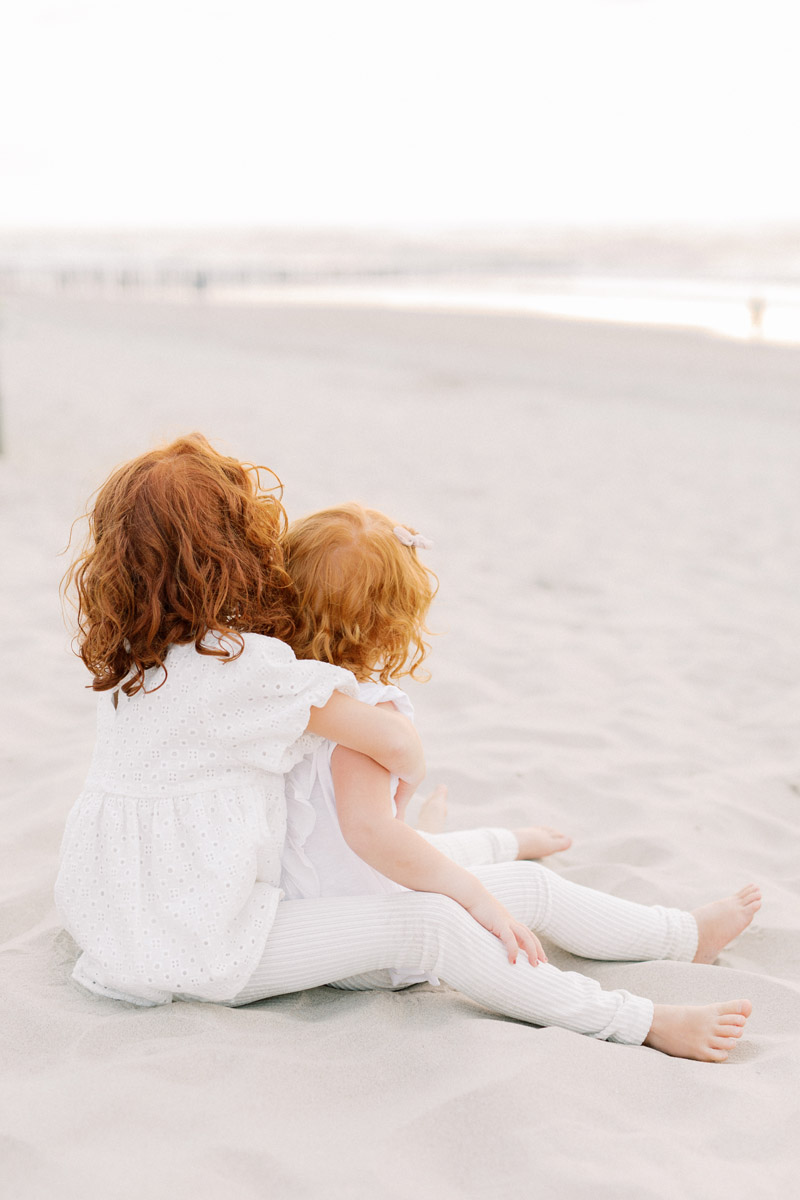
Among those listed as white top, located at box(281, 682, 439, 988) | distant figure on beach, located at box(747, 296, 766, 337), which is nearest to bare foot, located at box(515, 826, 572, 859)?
white top, located at box(281, 682, 439, 988)

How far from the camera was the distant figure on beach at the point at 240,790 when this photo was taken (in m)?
1.76

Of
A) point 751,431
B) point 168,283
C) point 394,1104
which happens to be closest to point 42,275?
point 168,283

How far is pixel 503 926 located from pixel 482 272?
87.2 ft

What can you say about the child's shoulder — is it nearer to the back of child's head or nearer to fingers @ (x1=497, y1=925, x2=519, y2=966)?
the back of child's head

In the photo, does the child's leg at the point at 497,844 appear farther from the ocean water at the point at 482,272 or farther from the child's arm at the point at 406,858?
the ocean water at the point at 482,272

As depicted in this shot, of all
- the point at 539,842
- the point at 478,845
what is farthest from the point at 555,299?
the point at 478,845

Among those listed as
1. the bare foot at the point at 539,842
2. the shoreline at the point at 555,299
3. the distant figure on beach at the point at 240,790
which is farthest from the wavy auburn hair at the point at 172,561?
the shoreline at the point at 555,299

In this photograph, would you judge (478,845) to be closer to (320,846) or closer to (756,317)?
(320,846)

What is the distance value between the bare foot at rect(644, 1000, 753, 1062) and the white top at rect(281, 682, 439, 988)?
422 mm

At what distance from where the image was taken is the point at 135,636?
5.86 ft

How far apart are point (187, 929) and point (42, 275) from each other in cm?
3212

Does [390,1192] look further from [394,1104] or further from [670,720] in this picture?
[670,720]

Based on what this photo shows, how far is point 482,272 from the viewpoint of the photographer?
87.5ft

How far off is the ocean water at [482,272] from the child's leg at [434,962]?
13.4 metres
